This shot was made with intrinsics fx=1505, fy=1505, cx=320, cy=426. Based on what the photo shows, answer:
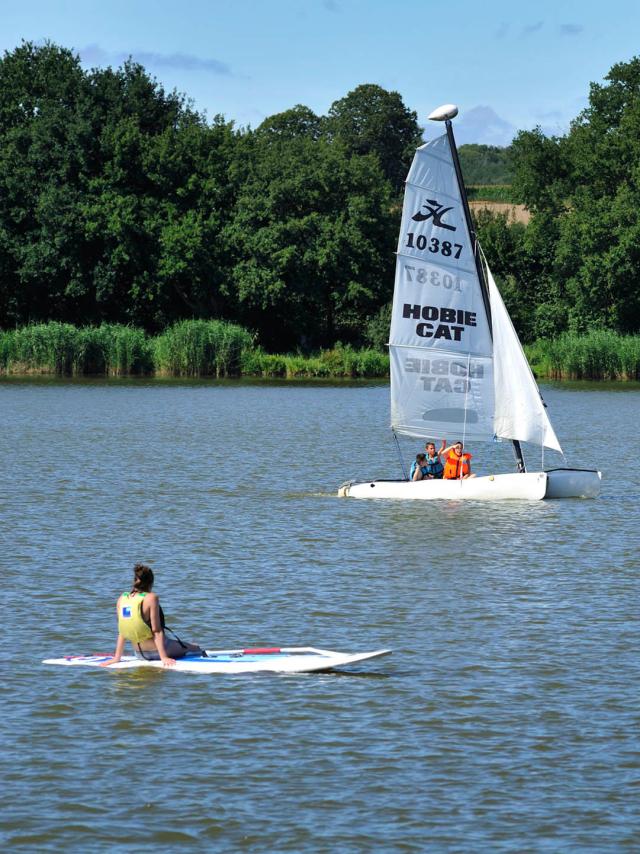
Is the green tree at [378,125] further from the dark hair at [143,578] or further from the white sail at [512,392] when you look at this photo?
the dark hair at [143,578]

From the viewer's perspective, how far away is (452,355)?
31.7 meters

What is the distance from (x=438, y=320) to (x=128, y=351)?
179 ft

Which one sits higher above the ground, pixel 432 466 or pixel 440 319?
pixel 440 319

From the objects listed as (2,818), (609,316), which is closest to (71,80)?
(609,316)

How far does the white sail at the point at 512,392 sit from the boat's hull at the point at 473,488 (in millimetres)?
906

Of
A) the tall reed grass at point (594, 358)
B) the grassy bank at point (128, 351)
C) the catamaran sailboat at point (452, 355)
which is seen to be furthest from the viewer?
the tall reed grass at point (594, 358)

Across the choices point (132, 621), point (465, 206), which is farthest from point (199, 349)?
point (132, 621)

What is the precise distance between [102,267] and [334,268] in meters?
14.6

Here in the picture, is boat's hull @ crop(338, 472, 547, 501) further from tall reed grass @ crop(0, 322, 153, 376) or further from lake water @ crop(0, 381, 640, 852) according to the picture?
tall reed grass @ crop(0, 322, 153, 376)

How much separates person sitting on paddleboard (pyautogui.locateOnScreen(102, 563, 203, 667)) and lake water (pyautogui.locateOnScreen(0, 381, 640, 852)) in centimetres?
25

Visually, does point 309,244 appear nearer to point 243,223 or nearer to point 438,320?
point 243,223

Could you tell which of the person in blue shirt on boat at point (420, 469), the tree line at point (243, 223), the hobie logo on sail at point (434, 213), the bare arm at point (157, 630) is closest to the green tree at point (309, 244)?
the tree line at point (243, 223)

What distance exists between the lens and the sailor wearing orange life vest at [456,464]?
30.9 m

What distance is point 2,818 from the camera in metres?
11.4
